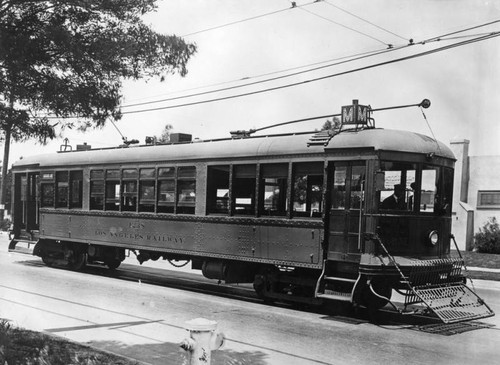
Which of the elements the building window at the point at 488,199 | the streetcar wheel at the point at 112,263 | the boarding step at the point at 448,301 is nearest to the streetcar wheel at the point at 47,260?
the streetcar wheel at the point at 112,263

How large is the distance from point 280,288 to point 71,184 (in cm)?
790

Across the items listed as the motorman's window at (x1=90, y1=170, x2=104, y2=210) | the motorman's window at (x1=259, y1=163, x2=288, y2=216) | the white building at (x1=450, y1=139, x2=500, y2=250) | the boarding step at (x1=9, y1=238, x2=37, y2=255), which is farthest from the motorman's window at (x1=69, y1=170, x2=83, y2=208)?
the white building at (x1=450, y1=139, x2=500, y2=250)

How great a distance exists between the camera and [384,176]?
10.1 m

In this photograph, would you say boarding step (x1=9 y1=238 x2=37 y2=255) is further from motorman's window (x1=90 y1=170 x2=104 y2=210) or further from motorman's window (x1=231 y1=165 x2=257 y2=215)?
motorman's window (x1=231 y1=165 x2=257 y2=215)

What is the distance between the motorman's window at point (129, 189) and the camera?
14578 mm

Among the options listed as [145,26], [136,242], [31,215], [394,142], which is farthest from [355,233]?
[31,215]

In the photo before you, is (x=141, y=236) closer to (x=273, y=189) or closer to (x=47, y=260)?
(x=273, y=189)

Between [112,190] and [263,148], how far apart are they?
5351 mm

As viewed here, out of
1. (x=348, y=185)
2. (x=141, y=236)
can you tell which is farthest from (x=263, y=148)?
(x=141, y=236)

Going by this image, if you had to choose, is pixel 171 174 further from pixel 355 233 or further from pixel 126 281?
pixel 355 233

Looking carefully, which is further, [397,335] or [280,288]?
[280,288]

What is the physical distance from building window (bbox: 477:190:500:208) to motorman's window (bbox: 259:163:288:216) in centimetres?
1889

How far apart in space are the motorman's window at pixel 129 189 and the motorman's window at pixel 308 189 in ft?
16.2

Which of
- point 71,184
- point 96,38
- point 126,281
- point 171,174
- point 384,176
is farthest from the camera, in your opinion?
point 71,184
